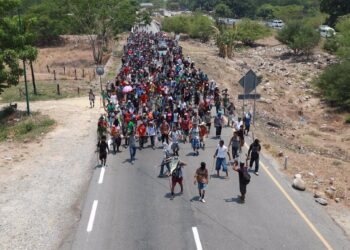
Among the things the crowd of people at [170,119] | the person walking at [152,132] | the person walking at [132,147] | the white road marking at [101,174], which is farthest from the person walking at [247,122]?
the white road marking at [101,174]

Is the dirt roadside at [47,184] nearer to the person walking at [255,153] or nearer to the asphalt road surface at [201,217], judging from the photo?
the asphalt road surface at [201,217]

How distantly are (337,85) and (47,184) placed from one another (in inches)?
1029

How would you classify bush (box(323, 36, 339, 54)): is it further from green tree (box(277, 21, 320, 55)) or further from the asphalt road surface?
the asphalt road surface

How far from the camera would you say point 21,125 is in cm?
2558

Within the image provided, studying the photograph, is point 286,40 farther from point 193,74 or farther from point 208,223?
point 208,223

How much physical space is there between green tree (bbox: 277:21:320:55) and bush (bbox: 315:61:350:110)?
25522 mm

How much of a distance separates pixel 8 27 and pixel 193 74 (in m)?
13.0

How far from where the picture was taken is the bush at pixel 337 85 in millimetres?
34625

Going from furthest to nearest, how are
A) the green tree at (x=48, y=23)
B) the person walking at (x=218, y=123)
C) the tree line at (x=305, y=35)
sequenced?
1. the green tree at (x=48, y=23)
2. the tree line at (x=305, y=35)
3. the person walking at (x=218, y=123)

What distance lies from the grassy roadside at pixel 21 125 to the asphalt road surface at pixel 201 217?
27.2ft

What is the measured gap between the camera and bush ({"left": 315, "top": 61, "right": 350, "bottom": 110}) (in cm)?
3462

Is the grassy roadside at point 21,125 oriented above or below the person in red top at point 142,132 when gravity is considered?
below

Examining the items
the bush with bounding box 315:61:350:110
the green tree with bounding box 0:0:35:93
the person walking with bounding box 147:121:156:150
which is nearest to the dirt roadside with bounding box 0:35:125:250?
the person walking with bounding box 147:121:156:150

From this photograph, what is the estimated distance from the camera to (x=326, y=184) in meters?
16.0
